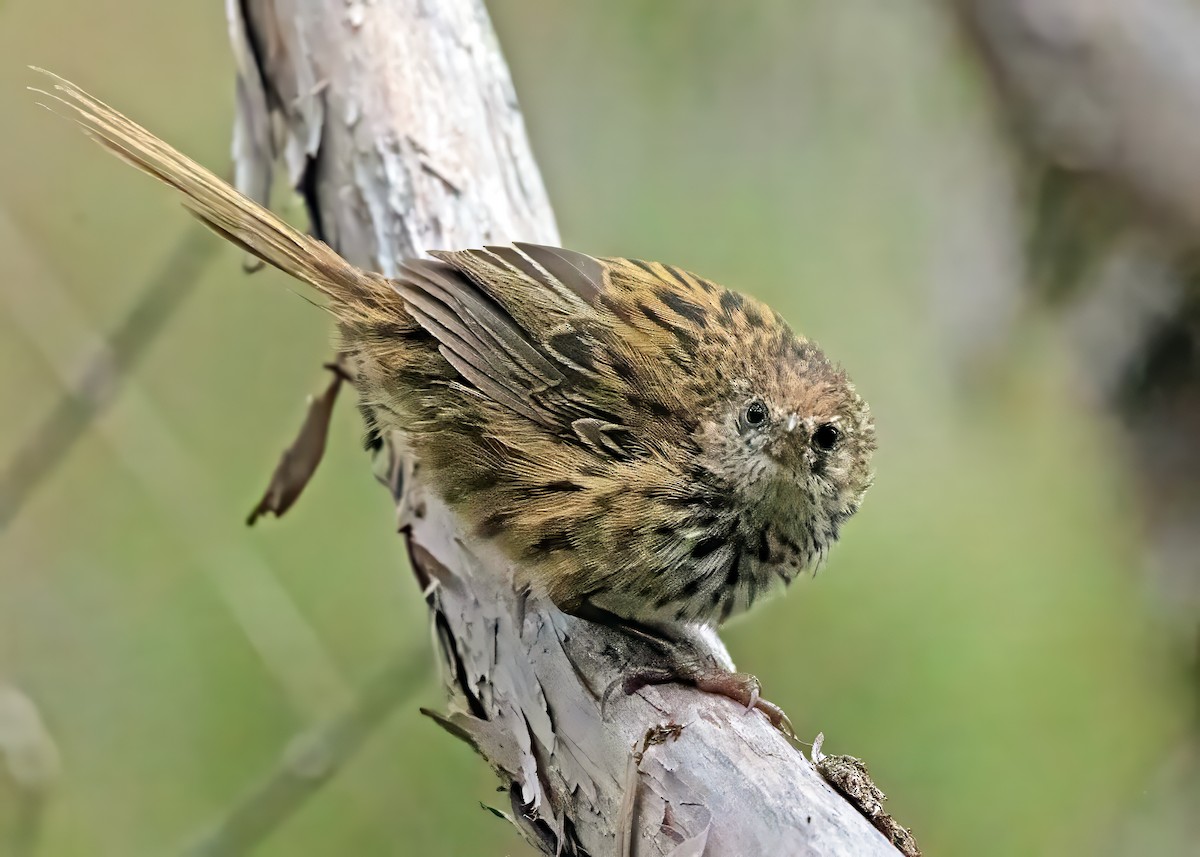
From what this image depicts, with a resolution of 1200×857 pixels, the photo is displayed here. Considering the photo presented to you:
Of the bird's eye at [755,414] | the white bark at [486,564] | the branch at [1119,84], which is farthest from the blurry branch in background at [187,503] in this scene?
the branch at [1119,84]

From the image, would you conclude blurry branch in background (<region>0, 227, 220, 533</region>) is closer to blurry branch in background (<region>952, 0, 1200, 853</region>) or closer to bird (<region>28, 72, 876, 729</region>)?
bird (<region>28, 72, 876, 729</region>)

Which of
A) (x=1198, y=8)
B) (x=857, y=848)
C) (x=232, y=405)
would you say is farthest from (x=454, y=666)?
(x=1198, y=8)

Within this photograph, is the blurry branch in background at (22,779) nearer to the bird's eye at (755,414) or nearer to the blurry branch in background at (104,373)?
the blurry branch in background at (104,373)

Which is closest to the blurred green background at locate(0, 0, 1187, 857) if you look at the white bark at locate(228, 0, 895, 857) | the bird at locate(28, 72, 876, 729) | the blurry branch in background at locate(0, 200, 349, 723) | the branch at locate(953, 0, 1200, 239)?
the blurry branch in background at locate(0, 200, 349, 723)

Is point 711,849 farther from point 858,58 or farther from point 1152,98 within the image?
point 858,58

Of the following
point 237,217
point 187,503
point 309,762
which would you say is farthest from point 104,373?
point 237,217

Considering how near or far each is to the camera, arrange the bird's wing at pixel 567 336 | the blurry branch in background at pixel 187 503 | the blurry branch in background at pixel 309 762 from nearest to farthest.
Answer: the bird's wing at pixel 567 336 < the blurry branch in background at pixel 309 762 < the blurry branch in background at pixel 187 503

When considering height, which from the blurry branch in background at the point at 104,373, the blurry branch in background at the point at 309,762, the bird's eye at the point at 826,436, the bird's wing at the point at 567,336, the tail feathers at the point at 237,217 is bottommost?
the blurry branch in background at the point at 309,762
